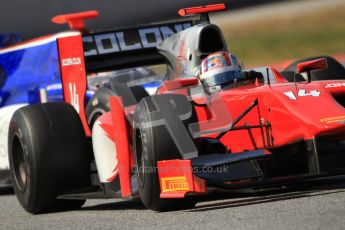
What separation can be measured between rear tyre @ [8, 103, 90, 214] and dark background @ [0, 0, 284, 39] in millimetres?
13828

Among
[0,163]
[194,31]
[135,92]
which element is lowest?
[0,163]

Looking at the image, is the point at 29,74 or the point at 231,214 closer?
the point at 231,214

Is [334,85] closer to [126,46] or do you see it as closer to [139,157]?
[139,157]

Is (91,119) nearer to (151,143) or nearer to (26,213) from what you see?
(26,213)

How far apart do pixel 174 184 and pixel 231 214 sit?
2.00 feet

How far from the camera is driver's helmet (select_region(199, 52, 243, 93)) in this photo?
25.5 feet

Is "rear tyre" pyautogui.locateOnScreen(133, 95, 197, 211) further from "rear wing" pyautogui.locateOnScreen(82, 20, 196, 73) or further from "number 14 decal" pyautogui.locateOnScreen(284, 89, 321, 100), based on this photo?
"rear wing" pyautogui.locateOnScreen(82, 20, 196, 73)

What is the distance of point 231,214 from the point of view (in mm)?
6086

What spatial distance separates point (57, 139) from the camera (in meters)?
7.92

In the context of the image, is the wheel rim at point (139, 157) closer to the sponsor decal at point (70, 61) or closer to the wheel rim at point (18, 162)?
the wheel rim at point (18, 162)

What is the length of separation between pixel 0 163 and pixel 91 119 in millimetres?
1290

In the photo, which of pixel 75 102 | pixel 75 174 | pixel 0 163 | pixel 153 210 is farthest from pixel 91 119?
pixel 153 210

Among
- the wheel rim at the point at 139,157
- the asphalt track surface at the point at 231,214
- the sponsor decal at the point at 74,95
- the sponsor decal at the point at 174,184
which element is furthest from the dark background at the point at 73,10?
the sponsor decal at the point at 174,184

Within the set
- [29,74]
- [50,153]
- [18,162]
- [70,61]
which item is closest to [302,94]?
[50,153]
